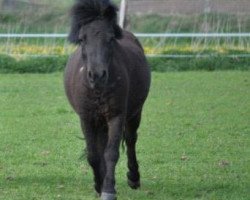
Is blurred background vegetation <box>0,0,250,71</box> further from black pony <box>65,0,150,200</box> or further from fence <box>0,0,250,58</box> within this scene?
black pony <box>65,0,150,200</box>

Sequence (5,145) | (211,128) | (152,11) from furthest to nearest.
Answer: (152,11) < (211,128) < (5,145)

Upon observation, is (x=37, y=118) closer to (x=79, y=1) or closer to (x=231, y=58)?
(x=79, y=1)

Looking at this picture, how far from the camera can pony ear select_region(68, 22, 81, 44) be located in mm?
7320

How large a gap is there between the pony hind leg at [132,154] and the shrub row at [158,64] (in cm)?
1264

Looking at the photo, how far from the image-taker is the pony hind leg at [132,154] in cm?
836

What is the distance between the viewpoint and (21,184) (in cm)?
838

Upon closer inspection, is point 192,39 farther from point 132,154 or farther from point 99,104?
point 99,104

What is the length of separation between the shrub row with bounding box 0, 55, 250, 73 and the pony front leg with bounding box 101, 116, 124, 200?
1390 cm

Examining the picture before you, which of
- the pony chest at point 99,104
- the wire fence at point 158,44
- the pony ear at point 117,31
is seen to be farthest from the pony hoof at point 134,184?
the wire fence at point 158,44

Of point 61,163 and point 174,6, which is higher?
point 61,163

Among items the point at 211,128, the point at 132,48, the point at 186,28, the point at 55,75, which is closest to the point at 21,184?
the point at 132,48

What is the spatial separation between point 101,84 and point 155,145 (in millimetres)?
3944

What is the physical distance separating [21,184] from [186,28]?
57.3 ft

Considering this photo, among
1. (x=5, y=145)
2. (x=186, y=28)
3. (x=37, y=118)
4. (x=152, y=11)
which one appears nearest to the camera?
(x=5, y=145)
